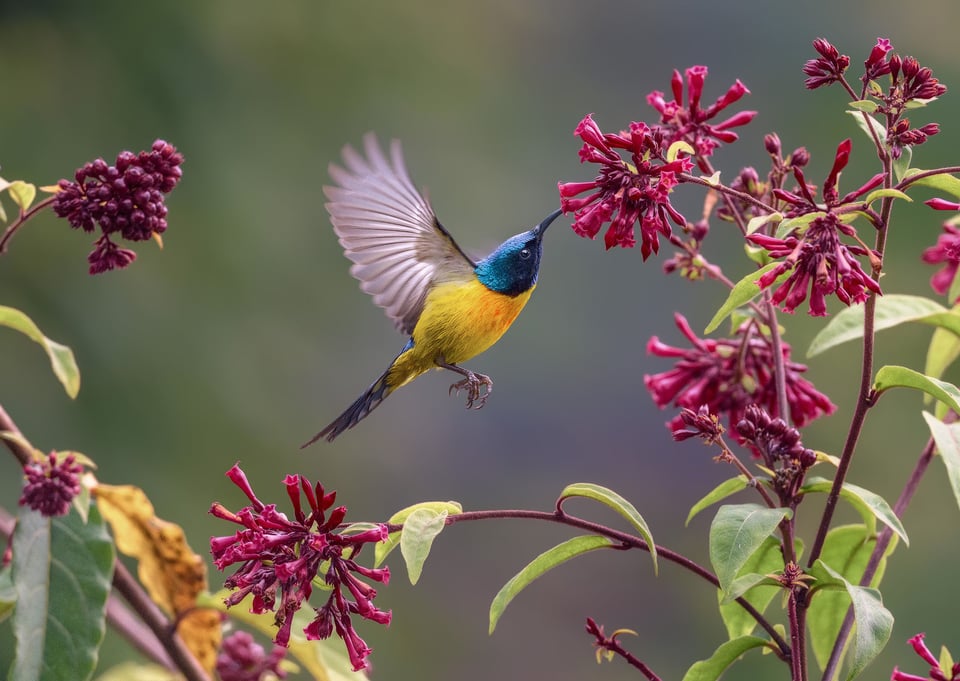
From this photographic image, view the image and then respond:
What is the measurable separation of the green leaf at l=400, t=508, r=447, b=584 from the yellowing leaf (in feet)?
1.30

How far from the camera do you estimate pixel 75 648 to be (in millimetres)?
1317

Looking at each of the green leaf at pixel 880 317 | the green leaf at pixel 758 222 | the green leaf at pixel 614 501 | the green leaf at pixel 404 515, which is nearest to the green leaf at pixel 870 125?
the green leaf at pixel 758 222

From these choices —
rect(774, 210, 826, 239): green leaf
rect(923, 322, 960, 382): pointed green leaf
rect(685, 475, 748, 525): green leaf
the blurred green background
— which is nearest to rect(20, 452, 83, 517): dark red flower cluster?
rect(685, 475, 748, 525): green leaf

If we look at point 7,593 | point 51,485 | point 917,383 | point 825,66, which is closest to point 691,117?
point 825,66

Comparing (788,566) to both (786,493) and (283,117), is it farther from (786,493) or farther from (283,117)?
(283,117)

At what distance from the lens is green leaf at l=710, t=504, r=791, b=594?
1.14m

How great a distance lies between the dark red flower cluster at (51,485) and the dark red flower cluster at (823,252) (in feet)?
2.67

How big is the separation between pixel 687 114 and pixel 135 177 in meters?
0.72

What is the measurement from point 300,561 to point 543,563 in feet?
0.90

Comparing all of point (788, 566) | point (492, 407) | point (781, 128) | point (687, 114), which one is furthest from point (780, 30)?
point (788, 566)

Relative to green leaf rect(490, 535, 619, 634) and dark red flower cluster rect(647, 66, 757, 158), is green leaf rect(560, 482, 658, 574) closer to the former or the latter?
green leaf rect(490, 535, 619, 634)

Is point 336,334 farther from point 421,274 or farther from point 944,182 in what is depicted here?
point 944,182

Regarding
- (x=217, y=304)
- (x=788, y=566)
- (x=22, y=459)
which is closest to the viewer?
(x=788, y=566)

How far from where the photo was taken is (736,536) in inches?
45.8
